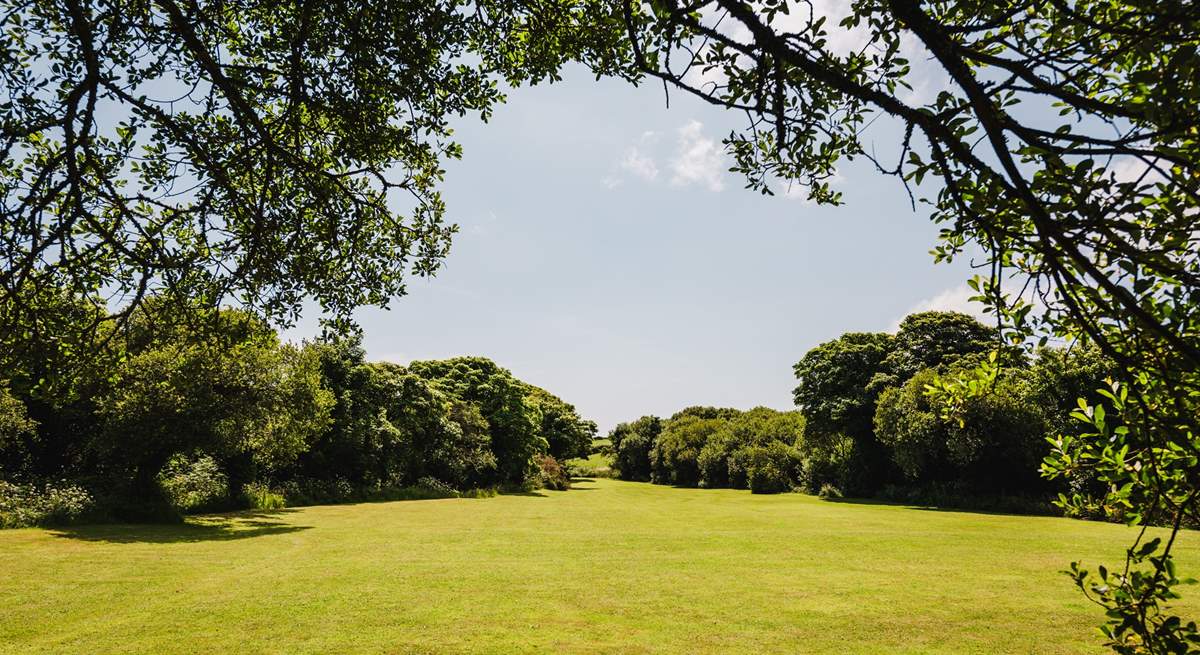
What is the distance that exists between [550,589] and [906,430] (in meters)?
26.8

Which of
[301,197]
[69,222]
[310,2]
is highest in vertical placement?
[310,2]

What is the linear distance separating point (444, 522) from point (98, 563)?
12499 millimetres

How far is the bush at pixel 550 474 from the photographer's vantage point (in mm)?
53688

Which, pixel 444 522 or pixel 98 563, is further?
pixel 444 522

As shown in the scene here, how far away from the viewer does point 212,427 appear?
21.9 metres

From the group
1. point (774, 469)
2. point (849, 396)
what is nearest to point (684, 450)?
point (774, 469)

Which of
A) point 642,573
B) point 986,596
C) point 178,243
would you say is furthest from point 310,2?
point 986,596

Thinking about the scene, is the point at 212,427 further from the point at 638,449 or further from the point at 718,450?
the point at 638,449

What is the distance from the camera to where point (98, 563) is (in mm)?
14602

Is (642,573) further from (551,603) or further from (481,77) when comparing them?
(481,77)

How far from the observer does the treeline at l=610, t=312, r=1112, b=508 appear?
28812 millimetres

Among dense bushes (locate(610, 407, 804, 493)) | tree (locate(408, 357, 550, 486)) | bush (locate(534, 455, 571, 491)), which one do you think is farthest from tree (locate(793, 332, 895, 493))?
bush (locate(534, 455, 571, 491))

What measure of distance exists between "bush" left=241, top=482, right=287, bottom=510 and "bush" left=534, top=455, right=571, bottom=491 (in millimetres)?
25078

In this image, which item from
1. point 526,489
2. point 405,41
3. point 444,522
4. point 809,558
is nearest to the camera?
point 405,41
